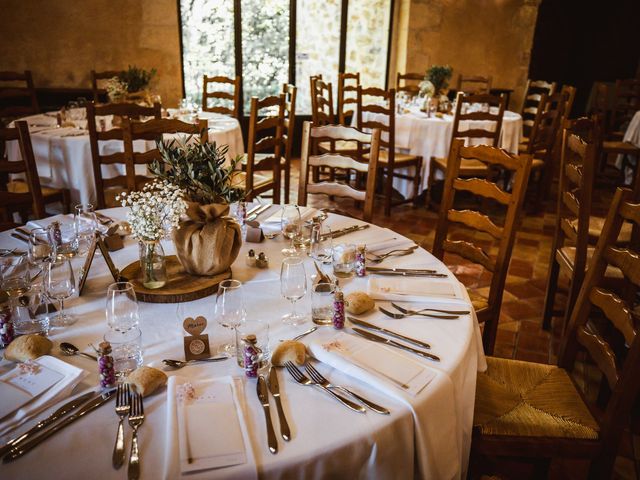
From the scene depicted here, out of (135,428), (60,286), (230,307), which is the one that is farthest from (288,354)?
(60,286)

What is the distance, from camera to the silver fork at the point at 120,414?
3.20ft

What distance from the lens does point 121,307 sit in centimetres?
137

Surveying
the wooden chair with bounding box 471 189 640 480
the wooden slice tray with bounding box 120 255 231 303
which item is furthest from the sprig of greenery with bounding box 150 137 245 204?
the wooden chair with bounding box 471 189 640 480

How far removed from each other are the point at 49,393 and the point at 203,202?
0.72 meters

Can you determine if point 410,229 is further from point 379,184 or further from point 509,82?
point 509,82

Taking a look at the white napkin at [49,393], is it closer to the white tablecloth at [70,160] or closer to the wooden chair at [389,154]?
the white tablecloth at [70,160]

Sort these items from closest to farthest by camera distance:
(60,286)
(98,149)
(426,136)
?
(60,286), (98,149), (426,136)

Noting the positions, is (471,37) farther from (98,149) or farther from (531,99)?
(98,149)

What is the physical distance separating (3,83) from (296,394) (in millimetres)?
6008

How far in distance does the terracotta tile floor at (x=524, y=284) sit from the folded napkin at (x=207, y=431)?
4.73 ft

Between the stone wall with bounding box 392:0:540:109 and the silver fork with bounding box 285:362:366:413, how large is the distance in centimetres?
708

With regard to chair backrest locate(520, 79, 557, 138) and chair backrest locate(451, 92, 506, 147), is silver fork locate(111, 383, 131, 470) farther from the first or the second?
chair backrest locate(520, 79, 557, 138)

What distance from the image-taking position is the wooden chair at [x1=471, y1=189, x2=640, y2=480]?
58.7 inches

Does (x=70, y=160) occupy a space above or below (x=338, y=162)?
below
